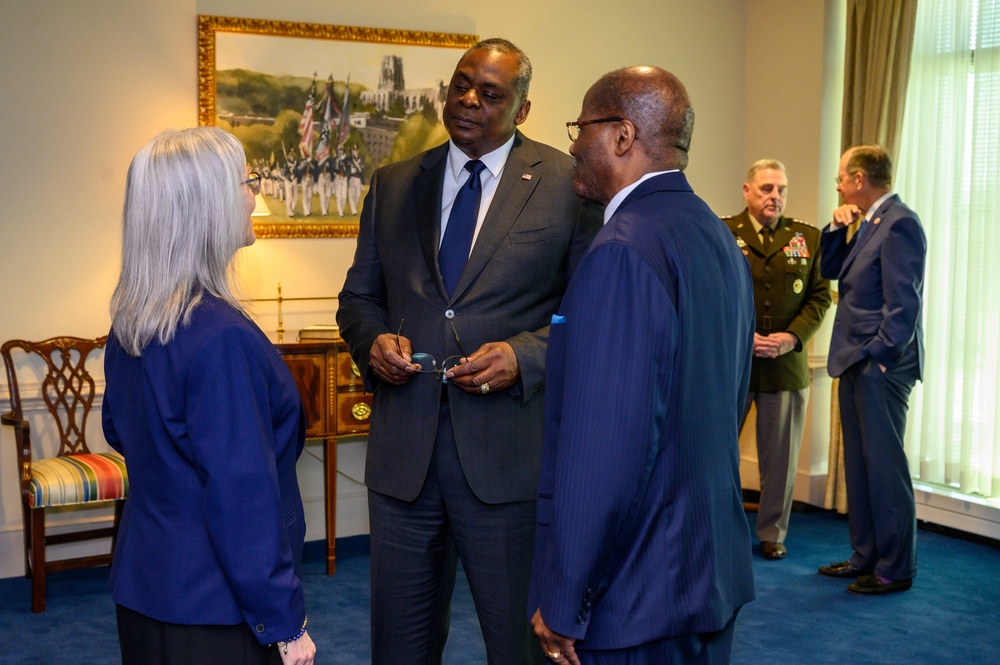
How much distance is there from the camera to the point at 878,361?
14.9 ft

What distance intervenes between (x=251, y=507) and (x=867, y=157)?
3.78 meters

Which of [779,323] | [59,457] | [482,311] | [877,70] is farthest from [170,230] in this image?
[877,70]

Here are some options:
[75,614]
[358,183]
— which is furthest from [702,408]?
[358,183]

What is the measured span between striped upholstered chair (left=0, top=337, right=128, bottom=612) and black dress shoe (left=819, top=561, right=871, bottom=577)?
3.29 m

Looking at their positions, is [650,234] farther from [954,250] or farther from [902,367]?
[954,250]

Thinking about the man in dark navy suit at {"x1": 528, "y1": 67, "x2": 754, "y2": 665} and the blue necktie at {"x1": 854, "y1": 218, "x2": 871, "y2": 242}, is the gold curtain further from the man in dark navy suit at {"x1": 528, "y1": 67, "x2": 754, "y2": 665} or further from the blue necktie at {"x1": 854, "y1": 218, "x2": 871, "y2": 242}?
the man in dark navy suit at {"x1": 528, "y1": 67, "x2": 754, "y2": 665}

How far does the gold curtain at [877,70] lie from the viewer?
5.48m

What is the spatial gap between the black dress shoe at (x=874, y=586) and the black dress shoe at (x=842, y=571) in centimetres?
12

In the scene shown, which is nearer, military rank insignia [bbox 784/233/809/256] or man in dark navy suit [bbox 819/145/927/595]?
man in dark navy suit [bbox 819/145/927/595]

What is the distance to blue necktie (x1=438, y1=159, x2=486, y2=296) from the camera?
259 centimetres

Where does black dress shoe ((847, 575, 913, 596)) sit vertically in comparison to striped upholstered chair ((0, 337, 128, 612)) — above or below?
below

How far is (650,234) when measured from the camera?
1.71m

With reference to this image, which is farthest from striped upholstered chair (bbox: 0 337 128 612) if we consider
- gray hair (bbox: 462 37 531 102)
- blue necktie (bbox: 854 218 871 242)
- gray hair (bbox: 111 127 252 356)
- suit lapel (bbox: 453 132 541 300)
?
blue necktie (bbox: 854 218 871 242)

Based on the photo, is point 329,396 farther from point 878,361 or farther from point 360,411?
point 878,361
